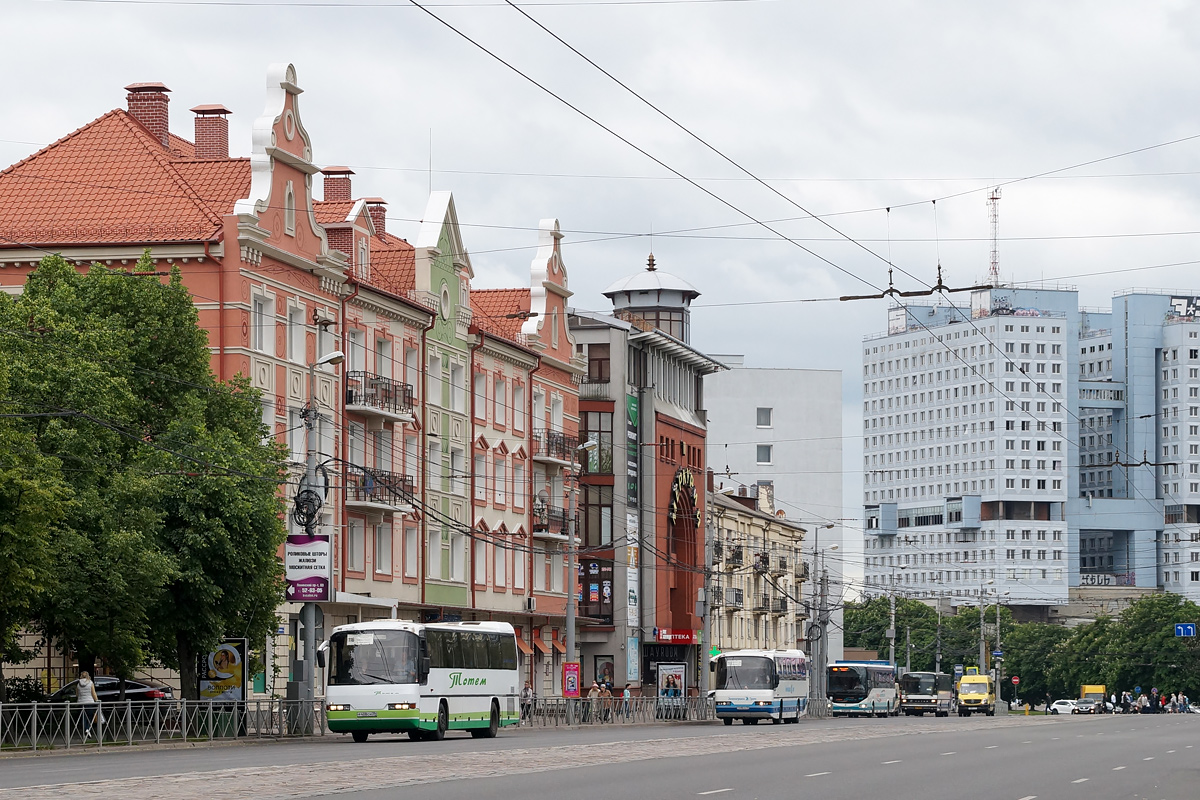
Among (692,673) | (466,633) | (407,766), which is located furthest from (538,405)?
(407,766)

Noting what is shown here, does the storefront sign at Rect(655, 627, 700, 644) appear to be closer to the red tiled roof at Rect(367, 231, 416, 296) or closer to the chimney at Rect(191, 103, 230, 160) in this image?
the red tiled roof at Rect(367, 231, 416, 296)

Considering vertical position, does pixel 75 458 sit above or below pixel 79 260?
below

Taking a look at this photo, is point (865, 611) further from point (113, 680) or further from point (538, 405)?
point (113, 680)

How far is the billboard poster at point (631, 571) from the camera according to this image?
8631cm

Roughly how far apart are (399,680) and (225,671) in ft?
15.2

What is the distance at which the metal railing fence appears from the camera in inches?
1244

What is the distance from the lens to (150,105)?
5512 centimetres

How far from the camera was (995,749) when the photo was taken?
122ft

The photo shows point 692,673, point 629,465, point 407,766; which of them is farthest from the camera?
point 692,673

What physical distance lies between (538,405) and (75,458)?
1502 inches

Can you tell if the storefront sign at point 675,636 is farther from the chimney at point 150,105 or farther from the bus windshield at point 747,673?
the chimney at point 150,105

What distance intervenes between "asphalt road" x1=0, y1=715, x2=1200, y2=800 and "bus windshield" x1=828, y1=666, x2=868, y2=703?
172 ft

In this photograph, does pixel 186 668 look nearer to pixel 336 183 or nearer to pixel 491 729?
pixel 491 729

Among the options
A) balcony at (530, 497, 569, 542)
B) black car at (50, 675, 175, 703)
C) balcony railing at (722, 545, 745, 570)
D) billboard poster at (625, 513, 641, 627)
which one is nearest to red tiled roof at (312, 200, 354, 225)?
balcony at (530, 497, 569, 542)
